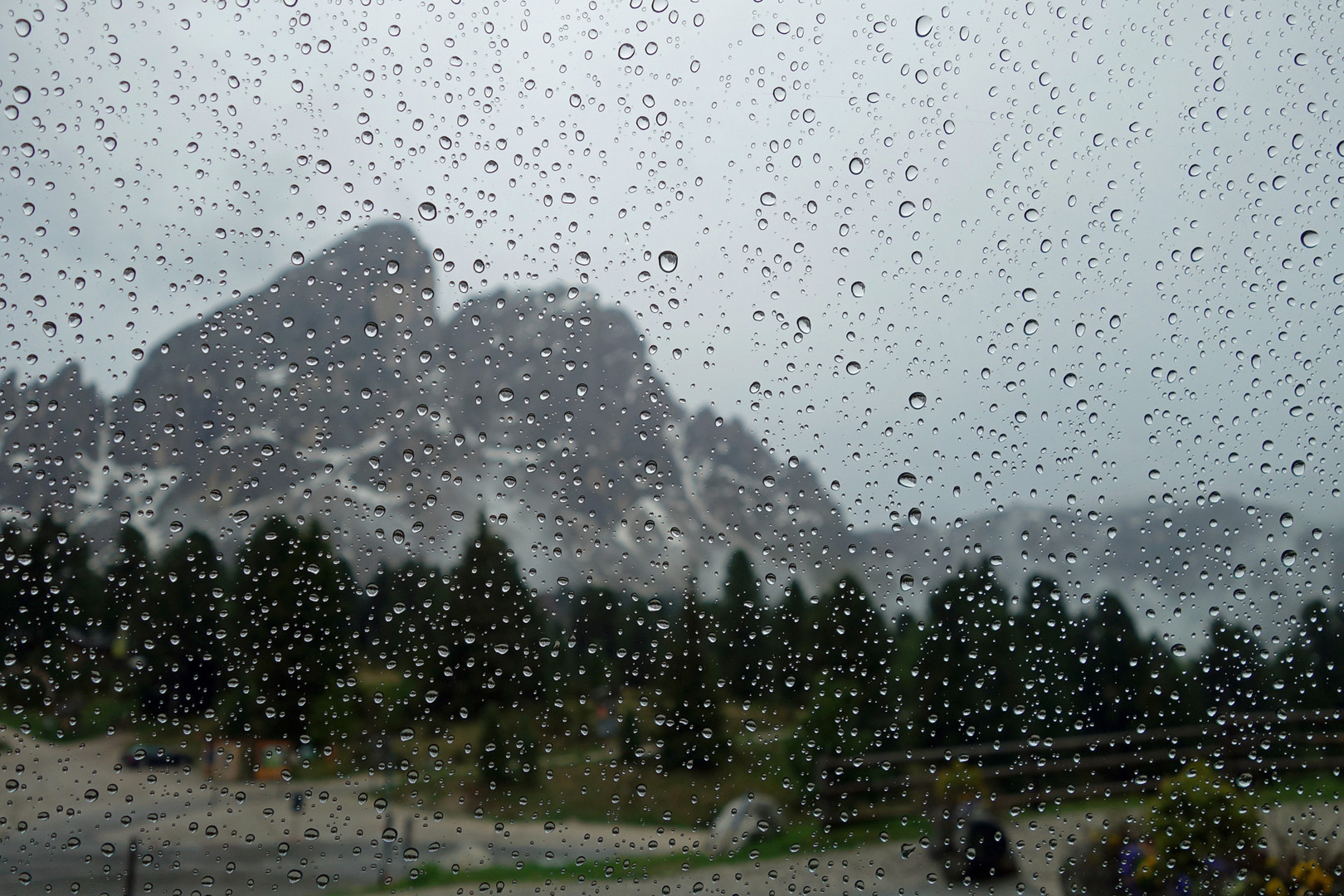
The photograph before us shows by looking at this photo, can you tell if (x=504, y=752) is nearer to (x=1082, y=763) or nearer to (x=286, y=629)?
(x=286, y=629)

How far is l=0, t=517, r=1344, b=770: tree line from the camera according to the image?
1575mm

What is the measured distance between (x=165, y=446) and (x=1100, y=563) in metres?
1.99

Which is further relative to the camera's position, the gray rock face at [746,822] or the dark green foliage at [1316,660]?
the dark green foliage at [1316,660]

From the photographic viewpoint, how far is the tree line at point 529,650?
5.17 feet

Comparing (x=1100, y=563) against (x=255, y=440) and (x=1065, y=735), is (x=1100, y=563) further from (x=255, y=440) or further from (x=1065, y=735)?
(x=255, y=440)

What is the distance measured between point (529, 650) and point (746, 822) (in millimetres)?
566

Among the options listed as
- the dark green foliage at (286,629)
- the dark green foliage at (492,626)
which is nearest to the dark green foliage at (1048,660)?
the dark green foliage at (492,626)

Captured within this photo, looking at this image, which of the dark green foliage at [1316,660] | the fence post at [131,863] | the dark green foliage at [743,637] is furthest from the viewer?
the dark green foliage at [1316,660]

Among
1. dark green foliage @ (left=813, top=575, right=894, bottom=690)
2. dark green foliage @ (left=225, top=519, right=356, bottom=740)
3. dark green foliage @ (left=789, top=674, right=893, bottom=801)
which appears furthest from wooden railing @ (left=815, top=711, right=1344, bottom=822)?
dark green foliage @ (left=225, top=519, right=356, bottom=740)

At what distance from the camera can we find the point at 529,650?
1636 millimetres

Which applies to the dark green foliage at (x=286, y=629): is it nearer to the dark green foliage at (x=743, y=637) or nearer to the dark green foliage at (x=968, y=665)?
the dark green foliage at (x=743, y=637)

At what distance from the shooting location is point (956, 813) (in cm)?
170

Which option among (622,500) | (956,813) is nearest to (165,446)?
(622,500)

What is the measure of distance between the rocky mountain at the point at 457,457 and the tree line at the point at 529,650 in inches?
1.9
